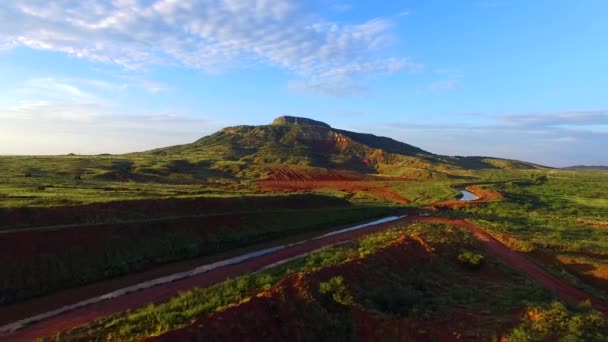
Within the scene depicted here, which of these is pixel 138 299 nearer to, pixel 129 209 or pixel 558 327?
pixel 129 209

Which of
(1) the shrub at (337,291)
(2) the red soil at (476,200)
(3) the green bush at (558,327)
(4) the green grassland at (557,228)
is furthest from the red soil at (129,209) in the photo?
(3) the green bush at (558,327)

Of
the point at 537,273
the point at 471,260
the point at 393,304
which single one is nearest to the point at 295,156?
the point at 537,273

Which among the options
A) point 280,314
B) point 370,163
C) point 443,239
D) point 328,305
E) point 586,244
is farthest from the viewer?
point 370,163

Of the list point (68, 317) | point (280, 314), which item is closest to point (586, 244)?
point (280, 314)

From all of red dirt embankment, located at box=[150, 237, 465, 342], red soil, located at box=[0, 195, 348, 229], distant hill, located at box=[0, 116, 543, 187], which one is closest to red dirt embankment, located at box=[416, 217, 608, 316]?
red dirt embankment, located at box=[150, 237, 465, 342]

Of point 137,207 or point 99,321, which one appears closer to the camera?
point 99,321

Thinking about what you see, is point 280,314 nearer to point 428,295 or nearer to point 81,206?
point 428,295

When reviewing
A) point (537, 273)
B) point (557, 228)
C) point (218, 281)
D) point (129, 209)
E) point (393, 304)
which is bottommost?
point (218, 281)
